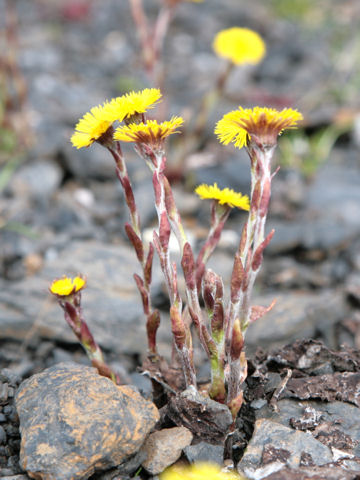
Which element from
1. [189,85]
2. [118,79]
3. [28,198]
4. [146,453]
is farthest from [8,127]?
[146,453]

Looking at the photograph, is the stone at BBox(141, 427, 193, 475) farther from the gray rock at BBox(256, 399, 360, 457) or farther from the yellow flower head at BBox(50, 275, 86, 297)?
the yellow flower head at BBox(50, 275, 86, 297)

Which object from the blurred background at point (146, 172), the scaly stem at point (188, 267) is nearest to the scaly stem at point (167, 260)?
the scaly stem at point (188, 267)

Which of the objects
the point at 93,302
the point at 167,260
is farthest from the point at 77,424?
the point at 93,302

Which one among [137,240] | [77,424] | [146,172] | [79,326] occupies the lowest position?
[146,172]

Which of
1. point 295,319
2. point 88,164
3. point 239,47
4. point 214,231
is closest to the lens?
point 214,231

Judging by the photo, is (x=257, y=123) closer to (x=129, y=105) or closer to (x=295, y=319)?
(x=129, y=105)

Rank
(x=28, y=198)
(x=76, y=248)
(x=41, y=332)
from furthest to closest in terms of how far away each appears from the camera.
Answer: (x=28, y=198) < (x=76, y=248) < (x=41, y=332)

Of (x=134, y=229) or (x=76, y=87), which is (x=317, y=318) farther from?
(x=76, y=87)
